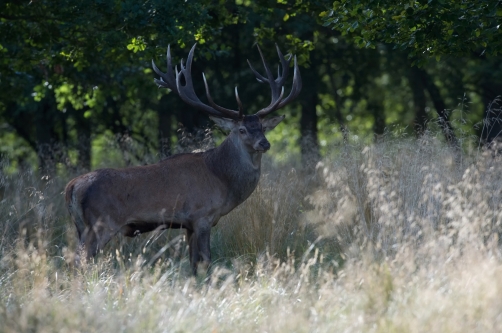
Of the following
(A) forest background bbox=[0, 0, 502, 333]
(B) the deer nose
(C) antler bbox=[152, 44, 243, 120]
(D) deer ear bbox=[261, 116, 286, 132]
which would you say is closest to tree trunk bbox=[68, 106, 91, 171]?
(A) forest background bbox=[0, 0, 502, 333]

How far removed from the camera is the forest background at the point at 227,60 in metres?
8.24

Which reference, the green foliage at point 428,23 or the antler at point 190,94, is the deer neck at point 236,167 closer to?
the antler at point 190,94

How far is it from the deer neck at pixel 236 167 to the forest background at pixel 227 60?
4.82 feet

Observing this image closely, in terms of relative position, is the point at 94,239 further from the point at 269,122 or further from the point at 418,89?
the point at 418,89

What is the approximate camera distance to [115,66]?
12.1 metres

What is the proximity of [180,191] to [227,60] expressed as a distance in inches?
410

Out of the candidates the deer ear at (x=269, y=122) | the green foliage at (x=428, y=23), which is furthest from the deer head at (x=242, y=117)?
the green foliage at (x=428, y=23)

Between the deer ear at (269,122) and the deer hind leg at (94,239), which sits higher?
the deer ear at (269,122)

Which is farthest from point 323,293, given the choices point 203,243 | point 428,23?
point 428,23

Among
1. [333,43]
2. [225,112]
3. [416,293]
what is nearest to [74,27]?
[225,112]

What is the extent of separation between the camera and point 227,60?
57.3ft

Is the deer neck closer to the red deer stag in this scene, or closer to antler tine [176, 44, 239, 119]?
Result: the red deer stag

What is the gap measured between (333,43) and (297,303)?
1264 centimetres

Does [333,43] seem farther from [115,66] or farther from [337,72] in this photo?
[115,66]
